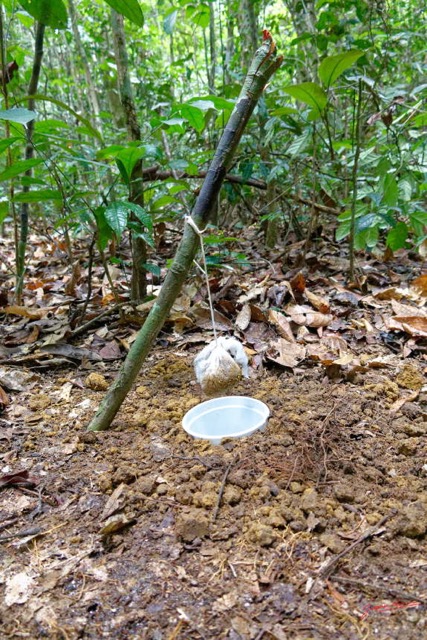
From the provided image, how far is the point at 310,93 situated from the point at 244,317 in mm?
1100

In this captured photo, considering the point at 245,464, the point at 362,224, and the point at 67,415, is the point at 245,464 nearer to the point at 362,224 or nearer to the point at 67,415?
the point at 67,415

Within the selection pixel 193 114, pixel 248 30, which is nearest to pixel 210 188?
pixel 193 114

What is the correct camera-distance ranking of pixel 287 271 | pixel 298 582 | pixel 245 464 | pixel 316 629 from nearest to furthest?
pixel 316 629 < pixel 298 582 < pixel 245 464 < pixel 287 271

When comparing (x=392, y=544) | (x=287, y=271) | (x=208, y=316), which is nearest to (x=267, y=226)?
(x=287, y=271)

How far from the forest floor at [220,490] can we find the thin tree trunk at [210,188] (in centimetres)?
35

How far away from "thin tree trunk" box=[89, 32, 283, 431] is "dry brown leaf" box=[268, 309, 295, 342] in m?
0.95

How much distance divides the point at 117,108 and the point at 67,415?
5420mm

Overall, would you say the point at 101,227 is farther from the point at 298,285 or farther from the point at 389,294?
the point at 389,294

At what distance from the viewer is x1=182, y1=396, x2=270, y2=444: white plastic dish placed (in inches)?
69.9

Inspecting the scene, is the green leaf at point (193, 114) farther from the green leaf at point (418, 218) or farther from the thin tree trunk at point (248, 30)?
the thin tree trunk at point (248, 30)

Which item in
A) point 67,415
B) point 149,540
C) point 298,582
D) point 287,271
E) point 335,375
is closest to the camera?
point 298,582

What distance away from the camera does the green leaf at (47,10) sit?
5.92 feet

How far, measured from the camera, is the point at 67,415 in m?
1.85

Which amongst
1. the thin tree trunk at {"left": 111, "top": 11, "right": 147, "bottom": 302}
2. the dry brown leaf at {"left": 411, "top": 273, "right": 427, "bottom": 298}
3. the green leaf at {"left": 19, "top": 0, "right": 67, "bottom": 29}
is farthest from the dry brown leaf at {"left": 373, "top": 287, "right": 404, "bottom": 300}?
the green leaf at {"left": 19, "top": 0, "right": 67, "bottom": 29}
